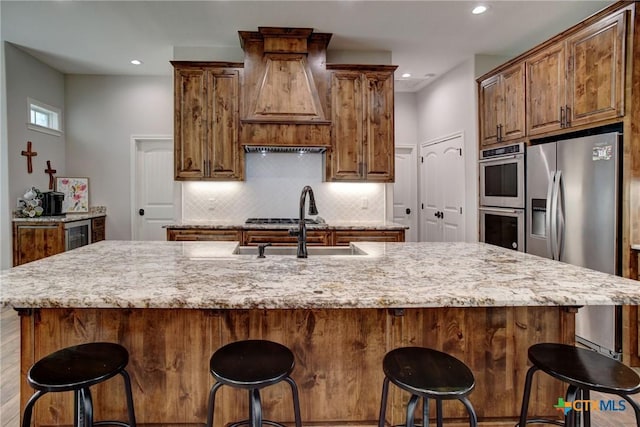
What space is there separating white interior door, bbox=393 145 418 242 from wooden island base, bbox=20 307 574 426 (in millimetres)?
4536

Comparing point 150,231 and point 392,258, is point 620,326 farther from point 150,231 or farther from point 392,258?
point 150,231

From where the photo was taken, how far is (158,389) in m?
1.72

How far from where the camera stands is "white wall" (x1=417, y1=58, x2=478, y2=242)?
458 cm

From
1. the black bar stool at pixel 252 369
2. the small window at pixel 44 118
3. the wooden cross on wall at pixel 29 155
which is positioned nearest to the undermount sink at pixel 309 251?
the black bar stool at pixel 252 369

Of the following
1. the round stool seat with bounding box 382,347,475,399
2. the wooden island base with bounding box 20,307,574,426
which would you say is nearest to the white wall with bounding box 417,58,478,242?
the wooden island base with bounding box 20,307,574,426

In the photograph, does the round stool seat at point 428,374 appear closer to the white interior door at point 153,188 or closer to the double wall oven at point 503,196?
the double wall oven at point 503,196

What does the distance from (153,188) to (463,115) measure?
14.8 ft

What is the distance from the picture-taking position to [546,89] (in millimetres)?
3398

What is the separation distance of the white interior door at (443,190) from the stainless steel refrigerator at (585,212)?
1.55 meters

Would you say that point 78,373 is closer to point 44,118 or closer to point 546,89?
point 546,89

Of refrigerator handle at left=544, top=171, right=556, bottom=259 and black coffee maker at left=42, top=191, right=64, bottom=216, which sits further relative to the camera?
black coffee maker at left=42, top=191, right=64, bottom=216

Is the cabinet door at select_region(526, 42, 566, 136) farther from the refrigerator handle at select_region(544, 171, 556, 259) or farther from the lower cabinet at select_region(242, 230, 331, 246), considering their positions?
the lower cabinet at select_region(242, 230, 331, 246)

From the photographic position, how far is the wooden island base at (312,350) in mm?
1690

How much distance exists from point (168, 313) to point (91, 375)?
412mm
